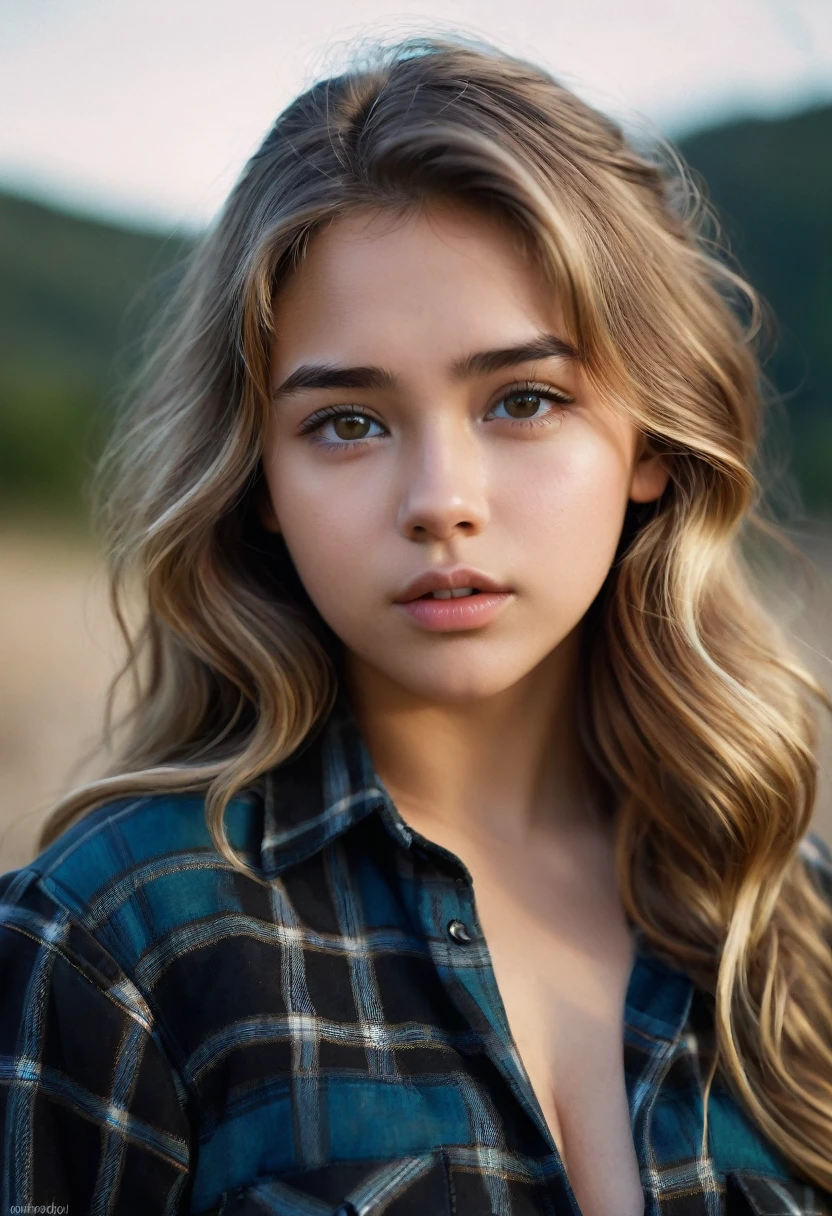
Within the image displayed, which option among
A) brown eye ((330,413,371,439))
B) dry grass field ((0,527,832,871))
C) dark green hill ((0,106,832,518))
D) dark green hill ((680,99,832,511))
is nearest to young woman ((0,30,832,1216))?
brown eye ((330,413,371,439))

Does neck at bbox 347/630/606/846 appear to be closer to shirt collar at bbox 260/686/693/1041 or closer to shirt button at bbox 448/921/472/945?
shirt collar at bbox 260/686/693/1041

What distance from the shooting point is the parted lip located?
1656 millimetres

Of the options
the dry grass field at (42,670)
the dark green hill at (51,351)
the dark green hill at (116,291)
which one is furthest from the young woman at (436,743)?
the dark green hill at (51,351)

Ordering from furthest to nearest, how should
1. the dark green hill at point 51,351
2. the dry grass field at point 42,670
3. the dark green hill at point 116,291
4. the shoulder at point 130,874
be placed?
the dark green hill at point 51,351 < the dark green hill at point 116,291 < the dry grass field at point 42,670 < the shoulder at point 130,874

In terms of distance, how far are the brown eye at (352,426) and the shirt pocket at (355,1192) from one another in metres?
0.95

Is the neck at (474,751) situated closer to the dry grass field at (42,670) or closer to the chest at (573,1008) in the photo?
the chest at (573,1008)

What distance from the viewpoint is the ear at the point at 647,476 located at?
1949mm

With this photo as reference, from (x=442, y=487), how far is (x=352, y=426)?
0.19m

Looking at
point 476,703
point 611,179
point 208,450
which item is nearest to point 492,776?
point 476,703

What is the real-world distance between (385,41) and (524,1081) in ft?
5.23

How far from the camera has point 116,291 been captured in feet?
41.7

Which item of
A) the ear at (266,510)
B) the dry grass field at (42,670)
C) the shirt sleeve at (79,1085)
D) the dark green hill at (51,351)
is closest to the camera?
the shirt sleeve at (79,1085)

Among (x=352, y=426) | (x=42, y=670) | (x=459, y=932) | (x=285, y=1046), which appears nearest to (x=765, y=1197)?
(x=459, y=932)

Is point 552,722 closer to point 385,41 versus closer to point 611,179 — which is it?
point 611,179
